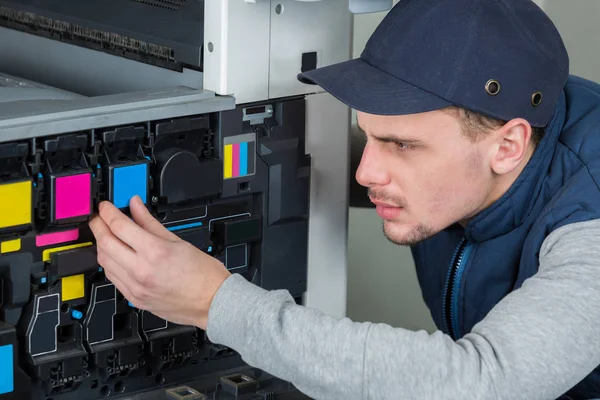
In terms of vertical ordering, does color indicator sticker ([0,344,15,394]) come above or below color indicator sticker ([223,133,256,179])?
below

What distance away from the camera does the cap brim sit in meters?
1.47

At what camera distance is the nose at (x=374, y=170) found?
154cm

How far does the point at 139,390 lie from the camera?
1.63 m

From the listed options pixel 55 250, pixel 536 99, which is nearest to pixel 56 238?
pixel 55 250

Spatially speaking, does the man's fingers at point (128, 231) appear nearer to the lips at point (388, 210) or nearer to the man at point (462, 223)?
the man at point (462, 223)

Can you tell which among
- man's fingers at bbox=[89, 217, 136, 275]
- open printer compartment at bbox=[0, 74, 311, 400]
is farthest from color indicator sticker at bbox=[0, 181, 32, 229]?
man's fingers at bbox=[89, 217, 136, 275]

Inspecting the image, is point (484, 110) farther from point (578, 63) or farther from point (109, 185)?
point (578, 63)

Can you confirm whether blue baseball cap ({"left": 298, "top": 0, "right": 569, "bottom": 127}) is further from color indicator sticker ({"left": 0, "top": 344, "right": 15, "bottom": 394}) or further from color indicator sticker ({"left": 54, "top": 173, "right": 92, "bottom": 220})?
color indicator sticker ({"left": 0, "top": 344, "right": 15, "bottom": 394})

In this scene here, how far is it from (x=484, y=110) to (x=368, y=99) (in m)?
A: 0.17

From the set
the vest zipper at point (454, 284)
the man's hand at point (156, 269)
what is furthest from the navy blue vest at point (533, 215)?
the man's hand at point (156, 269)

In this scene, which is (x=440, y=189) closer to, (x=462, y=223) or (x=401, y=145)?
(x=401, y=145)

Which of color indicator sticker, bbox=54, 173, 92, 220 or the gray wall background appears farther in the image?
the gray wall background

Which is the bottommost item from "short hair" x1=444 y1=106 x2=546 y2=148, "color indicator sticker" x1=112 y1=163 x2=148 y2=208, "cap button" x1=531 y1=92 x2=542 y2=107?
"color indicator sticker" x1=112 y1=163 x2=148 y2=208

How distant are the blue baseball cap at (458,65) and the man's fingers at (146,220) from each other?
0.31 meters
